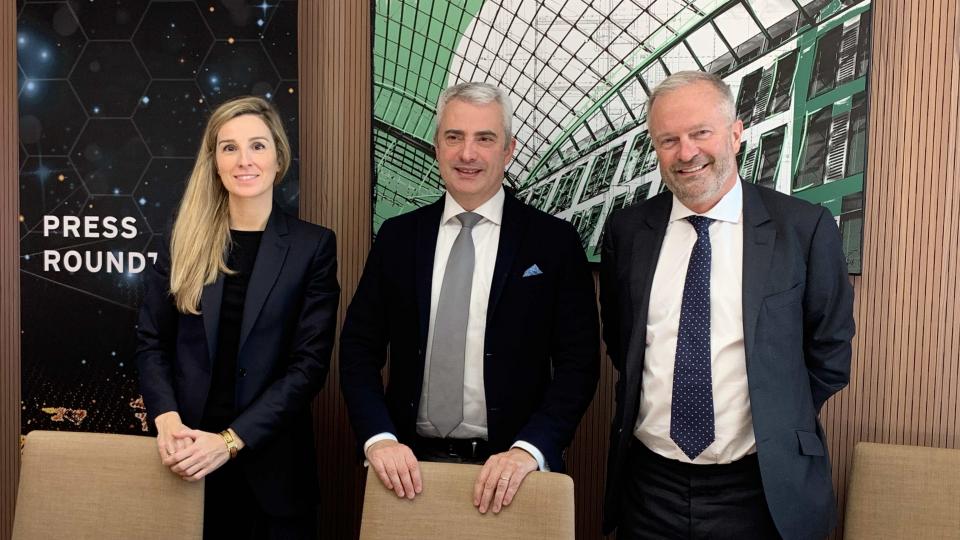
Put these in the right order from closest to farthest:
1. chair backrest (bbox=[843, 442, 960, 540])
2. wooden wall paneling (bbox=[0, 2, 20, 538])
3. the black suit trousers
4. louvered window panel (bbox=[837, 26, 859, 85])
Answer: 1. the black suit trousers
2. chair backrest (bbox=[843, 442, 960, 540])
3. louvered window panel (bbox=[837, 26, 859, 85])
4. wooden wall paneling (bbox=[0, 2, 20, 538])

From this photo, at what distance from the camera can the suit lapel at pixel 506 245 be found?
2.03m

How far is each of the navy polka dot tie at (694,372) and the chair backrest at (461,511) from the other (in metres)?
0.43

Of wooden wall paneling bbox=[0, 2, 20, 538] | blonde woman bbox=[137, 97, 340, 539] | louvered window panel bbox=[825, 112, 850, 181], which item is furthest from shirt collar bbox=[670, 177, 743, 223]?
wooden wall paneling bbox=[0, 2, 20, 538]

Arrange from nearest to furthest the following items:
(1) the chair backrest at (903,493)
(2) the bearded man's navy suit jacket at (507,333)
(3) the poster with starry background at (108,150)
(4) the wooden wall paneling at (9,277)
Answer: (2) the bearded man's navy suit jacket at (507,333) < (1) the chair backrest at (903,493) < (3) the poster with starry background at (108,150) < (4) the wooden wall paneling at (9,277)

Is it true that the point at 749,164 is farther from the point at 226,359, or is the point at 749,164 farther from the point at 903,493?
the point at 226,359

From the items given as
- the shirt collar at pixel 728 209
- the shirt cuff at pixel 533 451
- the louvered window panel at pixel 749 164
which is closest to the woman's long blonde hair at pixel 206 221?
the shirt cuff at pixel 533 451

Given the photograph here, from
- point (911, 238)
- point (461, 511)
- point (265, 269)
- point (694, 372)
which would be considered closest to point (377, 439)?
point (461, 511)

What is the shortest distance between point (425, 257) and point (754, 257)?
0.90 meters

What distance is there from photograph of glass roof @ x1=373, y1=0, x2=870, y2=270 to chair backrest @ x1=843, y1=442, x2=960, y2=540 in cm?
77

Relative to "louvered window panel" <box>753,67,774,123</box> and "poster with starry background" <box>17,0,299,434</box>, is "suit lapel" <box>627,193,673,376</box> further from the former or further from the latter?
"poster with starry background" <box>17,0,299,434</box>

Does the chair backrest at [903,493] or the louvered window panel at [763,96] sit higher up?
the louvered window panel at [763,96]

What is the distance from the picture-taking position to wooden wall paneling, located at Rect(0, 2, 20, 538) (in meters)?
2.92

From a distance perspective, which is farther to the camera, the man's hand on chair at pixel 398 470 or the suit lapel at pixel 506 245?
the suit lapel at pixel 506 245

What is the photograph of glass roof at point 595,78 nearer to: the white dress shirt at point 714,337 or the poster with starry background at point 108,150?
the poster with starry background at point 108,150
